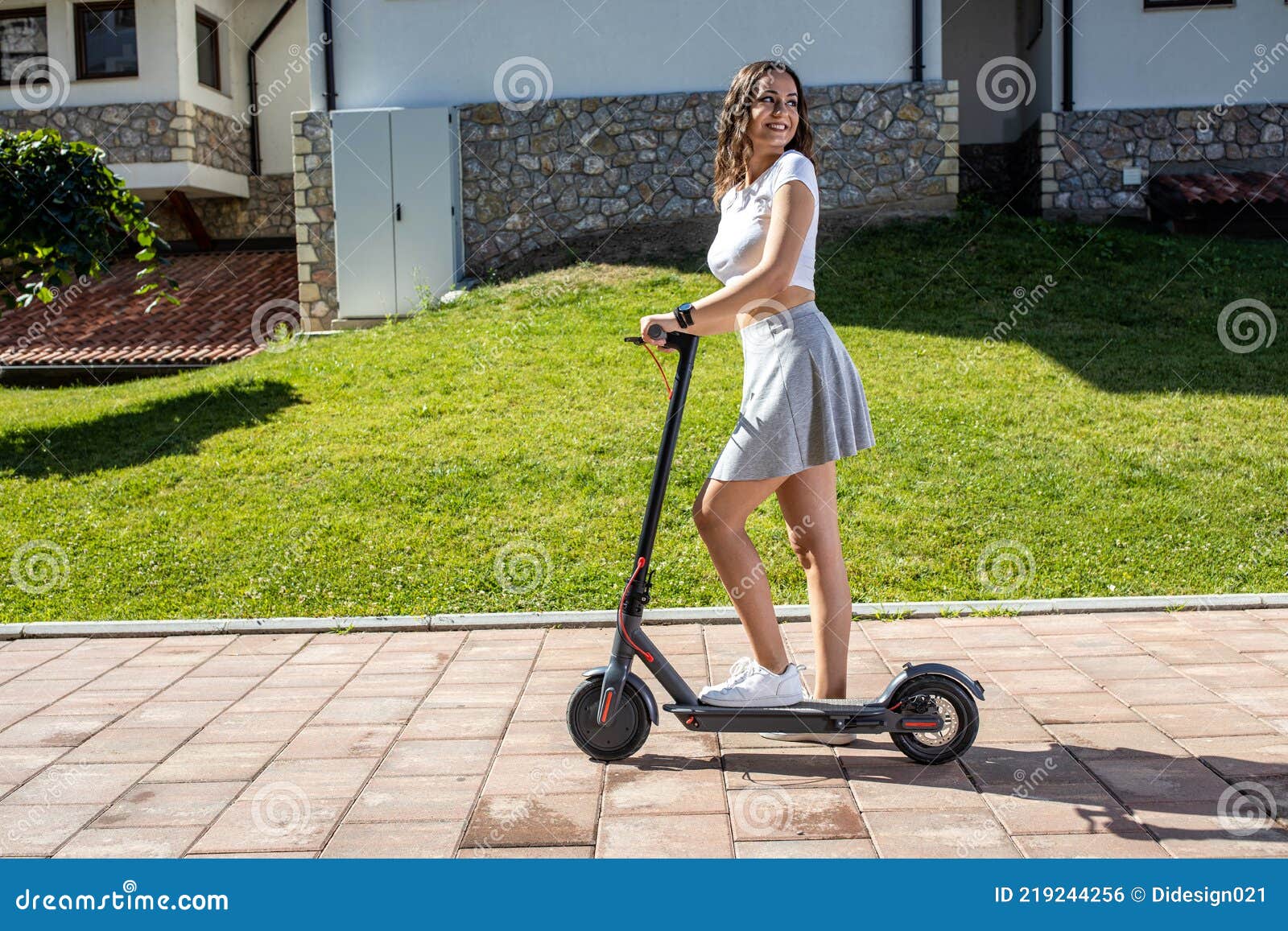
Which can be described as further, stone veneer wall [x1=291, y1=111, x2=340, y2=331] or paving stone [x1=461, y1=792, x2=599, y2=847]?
stone veneer wall [x1=291, y1=111, x2=340, y2=331]

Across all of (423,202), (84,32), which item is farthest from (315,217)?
(84,32)

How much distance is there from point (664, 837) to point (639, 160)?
37.6 ft

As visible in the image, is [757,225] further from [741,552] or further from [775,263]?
[741,552]

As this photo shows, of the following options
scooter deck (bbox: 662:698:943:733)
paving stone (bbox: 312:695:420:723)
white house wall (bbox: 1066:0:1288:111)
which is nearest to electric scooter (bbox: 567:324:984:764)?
scooter deck (bbox: 662:698:943:733)

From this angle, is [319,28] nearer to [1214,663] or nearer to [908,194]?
[908,194]

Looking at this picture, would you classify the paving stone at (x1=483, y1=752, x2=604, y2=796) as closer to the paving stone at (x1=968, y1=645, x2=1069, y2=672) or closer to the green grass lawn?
the paving stone at (x1=968, y1=645, x2=1069, y2=672)

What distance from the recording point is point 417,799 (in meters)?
3.10

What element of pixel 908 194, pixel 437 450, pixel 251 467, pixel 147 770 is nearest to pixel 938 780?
pixel 147 770

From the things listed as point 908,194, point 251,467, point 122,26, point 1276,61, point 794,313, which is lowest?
point 251,467

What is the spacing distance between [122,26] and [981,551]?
58.6 feet

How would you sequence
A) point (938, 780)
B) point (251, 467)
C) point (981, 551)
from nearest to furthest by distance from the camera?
point (938, 780)
point (981, 551)
point (251, 467)

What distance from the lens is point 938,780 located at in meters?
3.13

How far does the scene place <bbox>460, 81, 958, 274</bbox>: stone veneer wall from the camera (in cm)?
1312

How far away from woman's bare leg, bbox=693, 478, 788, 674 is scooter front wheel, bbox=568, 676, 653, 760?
0.40 meters
